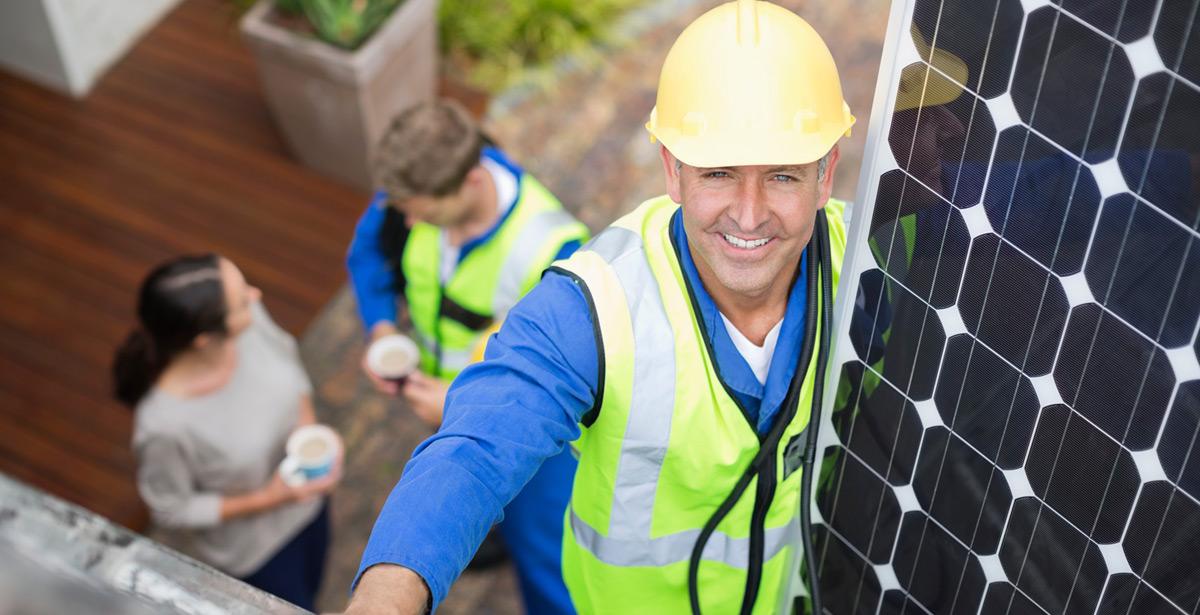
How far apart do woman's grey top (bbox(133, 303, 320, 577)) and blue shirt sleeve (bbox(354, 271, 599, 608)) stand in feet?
5.41

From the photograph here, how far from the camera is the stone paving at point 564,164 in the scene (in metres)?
4.43

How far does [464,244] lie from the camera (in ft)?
11.1

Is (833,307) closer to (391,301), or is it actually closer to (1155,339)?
(1155,339)

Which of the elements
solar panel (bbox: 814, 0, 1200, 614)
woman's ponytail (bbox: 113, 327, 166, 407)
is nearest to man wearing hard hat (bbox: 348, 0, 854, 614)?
solar panel (bbox: 814, 0, 1200, 614)

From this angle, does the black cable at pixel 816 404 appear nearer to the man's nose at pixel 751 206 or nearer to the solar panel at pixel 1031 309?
the solar panel at pixel 1031 309

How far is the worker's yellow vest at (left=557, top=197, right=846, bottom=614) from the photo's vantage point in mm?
1981

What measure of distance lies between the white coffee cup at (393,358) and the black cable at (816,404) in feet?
5.45

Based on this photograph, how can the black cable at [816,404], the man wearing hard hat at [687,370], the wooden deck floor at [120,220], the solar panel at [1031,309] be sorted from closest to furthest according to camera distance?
the solar panel at [1031,309] < the man wearing hard hat at [687,370] < the black cable at [816,404] < the wooden deck floor at [120,220]

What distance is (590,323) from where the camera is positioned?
1.95 meters

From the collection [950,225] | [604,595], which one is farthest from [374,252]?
[950,225]

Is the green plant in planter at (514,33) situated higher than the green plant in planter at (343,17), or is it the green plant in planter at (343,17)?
the green plant in planter at (343,17)

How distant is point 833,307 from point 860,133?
3.80 metres

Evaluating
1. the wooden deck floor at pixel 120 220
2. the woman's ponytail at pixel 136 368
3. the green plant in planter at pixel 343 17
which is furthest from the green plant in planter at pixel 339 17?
the woman's ponytail at pixel 136 368

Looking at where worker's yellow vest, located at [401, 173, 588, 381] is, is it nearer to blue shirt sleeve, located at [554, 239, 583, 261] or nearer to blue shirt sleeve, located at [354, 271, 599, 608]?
blue shirt sleeve, located at [554, 239, 583, 261]
